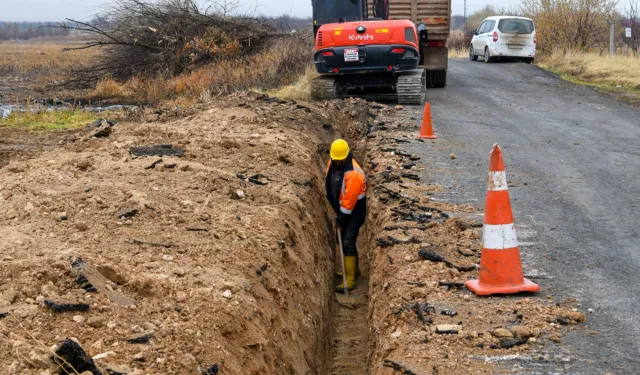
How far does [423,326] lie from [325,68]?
10.3m

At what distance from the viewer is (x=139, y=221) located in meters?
6.25

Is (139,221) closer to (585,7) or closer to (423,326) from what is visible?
(423,326)

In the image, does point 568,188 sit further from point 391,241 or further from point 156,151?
point 156,151

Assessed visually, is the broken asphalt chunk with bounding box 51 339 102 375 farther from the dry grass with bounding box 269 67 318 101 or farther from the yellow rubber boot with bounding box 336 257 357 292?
the dry grass with bounding box 269 67 318 101

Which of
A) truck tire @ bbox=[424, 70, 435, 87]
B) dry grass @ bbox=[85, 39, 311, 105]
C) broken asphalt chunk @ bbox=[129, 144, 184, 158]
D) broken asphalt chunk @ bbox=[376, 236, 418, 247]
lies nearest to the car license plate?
dry grass @ bbox=[85, 39, 311, 105]

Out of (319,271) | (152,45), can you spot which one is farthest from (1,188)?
(152,45)

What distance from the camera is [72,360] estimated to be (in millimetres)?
3801

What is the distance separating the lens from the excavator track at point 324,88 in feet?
49.9

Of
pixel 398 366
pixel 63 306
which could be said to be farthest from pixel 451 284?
pixel 63 306

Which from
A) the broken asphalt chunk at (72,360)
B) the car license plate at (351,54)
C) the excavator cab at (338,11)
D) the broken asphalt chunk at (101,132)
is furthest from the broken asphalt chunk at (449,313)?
the excavator cab at (338,11)

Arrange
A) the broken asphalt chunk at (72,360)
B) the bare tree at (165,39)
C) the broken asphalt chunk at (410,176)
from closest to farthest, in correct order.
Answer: the broken asphalt chunk at (72,360) → the broken asphalt chunk at (410,176) → the bare tree at (165,39)

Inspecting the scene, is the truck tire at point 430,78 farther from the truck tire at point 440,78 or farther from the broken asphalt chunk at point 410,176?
the broken asphalt chunk at point 410,176

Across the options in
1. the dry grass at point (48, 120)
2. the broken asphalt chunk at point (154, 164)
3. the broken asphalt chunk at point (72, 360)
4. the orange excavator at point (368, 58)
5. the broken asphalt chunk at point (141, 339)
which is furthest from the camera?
the orange excavator at point (368, 58)

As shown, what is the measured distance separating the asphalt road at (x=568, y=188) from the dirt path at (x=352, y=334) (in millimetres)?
1623
